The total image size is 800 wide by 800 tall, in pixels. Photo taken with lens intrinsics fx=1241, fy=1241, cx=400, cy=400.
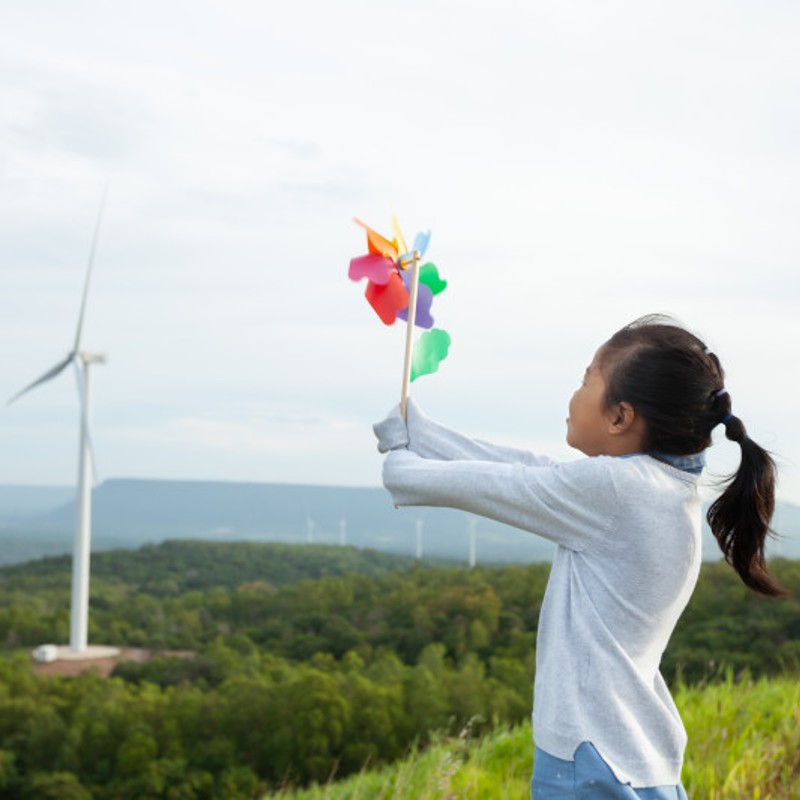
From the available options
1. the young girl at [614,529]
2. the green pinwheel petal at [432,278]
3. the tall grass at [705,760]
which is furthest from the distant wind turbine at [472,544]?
the young girl at [614,529]

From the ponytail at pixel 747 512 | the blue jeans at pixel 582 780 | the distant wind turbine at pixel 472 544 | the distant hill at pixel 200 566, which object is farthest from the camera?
the distant hill at pixel 200 566

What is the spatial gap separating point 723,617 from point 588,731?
1267 inches

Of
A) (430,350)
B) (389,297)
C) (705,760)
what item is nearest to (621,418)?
(430,350)

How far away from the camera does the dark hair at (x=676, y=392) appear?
2.51 m

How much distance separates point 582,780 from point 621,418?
72 centimetres

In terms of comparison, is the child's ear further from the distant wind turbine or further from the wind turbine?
the distant wind turbine

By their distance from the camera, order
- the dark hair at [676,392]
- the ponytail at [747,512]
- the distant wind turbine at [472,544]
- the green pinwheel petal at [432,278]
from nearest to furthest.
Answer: the dark hair at [676,392] → the ponytail at [747,512] → the green pinwheel petal at [432,278] → the distant wind turbine at [472,544]

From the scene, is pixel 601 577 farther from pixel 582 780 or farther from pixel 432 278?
pixel 432 278

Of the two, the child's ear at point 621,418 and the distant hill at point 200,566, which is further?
the distant hill at point 200,566

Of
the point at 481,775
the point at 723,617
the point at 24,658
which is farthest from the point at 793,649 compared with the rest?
the point at 24,658

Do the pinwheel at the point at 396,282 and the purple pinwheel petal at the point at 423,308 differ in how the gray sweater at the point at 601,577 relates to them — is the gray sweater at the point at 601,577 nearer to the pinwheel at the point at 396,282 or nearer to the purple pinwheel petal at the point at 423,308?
the pinwheel at the point at 396,282

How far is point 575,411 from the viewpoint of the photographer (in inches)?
103

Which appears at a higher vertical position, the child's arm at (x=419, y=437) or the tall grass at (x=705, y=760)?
the child's arm at (x=419, y=437)

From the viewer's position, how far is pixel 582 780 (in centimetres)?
237
